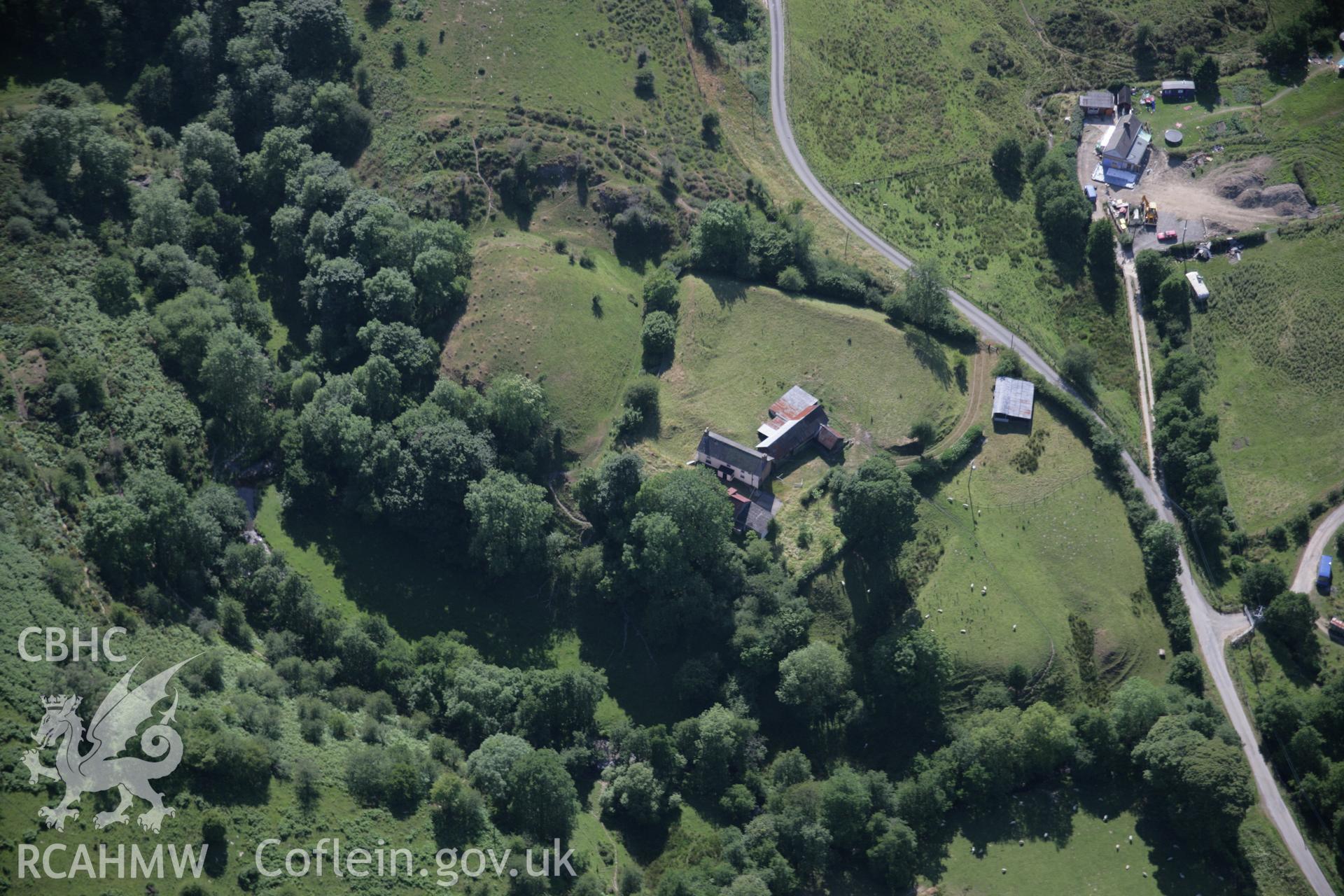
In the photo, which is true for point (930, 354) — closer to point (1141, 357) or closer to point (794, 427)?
point (794, 427)

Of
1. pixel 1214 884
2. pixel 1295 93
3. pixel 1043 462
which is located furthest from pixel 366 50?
pixel 1214 884

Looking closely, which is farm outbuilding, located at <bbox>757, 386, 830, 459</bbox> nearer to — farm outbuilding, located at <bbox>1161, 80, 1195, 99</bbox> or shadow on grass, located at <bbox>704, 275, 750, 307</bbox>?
shadow on grass, located at <bbox>704, 275, 750, 307</bbox>

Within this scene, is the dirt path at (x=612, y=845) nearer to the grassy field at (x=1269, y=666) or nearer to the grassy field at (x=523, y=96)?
the grassy field at (x=1269, y=666)

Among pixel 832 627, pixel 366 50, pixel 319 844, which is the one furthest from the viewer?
pixel 366 50

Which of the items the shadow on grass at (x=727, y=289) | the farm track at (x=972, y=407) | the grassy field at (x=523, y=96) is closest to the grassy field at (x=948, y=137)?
the farm track at (x=972, y=407)

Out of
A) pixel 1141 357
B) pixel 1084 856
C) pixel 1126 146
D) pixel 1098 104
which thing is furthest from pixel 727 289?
pixel 1084 856

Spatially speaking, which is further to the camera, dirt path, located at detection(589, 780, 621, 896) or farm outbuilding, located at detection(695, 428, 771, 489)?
farm outbuilding, located at detection(695, 428, 771, 489)

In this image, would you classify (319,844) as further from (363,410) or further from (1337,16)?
(1337,16)

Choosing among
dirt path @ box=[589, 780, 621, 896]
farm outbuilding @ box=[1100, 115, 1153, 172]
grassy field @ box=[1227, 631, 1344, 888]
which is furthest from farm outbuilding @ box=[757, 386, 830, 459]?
farm outbuilding @ box=[1100, 115, 1153, 172]
